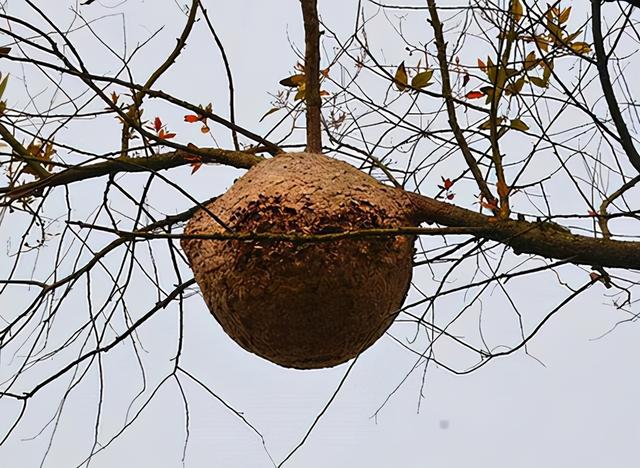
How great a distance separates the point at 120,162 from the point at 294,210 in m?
0.27

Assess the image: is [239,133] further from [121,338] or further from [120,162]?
[121,338]

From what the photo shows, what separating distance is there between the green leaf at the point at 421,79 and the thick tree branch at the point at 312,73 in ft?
0.42

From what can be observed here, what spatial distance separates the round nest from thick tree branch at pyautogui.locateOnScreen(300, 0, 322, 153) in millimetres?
91

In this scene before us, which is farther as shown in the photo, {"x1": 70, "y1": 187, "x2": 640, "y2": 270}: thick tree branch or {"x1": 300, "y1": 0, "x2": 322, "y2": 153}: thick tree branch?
{"x1": 300, "y1": 0, "x2": 322, "y2": 153}: thick tree branch

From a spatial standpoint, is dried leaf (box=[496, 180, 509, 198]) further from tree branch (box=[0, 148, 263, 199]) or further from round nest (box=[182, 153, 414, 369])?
tree branch (box=[0, 148, 263, 199])

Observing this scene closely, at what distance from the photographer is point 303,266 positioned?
944 mm

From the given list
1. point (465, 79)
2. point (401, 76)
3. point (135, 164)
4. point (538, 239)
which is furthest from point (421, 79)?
point (135, 164)

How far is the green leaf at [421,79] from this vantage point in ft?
3.70

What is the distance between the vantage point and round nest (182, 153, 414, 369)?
95 centimetres

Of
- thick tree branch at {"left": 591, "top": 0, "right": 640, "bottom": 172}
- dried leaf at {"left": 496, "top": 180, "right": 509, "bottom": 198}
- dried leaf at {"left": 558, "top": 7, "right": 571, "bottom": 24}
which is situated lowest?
dried leaf at {"left": 496, "top": 180, "right": 509, "bottom": 198}

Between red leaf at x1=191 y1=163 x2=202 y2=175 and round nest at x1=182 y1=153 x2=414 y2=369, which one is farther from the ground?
red leaf at x1=191 y1=163 x2=202 y2=175

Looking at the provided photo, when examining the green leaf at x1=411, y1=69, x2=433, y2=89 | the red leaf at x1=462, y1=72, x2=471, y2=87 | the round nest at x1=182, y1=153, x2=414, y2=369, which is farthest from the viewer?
the red leaf at x1=462, y1=72, x2=471, y2=87

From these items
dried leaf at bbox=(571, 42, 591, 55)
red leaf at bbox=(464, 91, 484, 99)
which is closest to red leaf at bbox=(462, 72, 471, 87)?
red leaf at bbox=(464, 91, 484, 99)

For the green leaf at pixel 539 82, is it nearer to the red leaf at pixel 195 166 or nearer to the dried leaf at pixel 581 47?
the dried leaf at pixel 581 47
